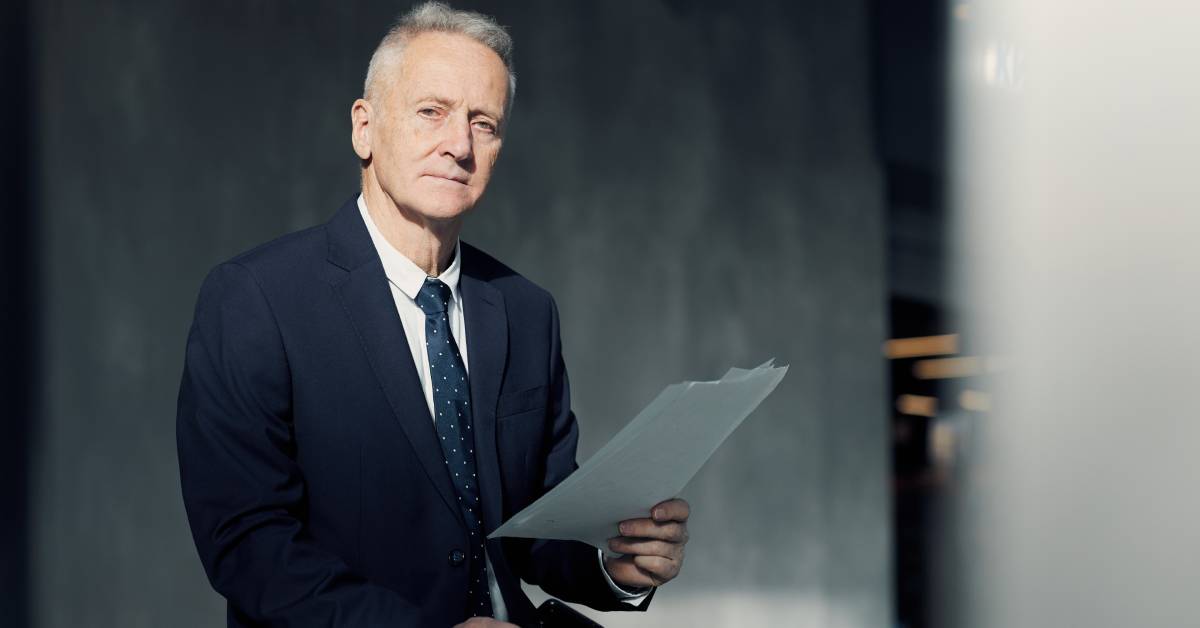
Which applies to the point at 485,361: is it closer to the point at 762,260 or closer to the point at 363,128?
the point at 363,128

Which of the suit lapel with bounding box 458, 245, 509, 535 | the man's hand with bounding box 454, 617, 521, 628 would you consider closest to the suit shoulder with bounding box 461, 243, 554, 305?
the suit lapel with bounding box 458, 245, 509, 535

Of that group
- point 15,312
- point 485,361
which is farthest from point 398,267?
point 15,312

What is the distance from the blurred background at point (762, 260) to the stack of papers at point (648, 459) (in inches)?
9.6

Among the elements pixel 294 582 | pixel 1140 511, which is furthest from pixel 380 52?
pixel 1140 511

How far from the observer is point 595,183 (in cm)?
388

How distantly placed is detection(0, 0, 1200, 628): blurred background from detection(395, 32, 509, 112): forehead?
56 cm

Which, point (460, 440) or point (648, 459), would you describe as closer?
point (648, 459)

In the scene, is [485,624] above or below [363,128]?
below

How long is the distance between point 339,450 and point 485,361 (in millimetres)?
233

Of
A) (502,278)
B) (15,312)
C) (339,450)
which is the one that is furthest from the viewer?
(15,312)

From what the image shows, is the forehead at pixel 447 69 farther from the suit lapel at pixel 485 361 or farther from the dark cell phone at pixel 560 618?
the dark cell phone at pixel 560 618

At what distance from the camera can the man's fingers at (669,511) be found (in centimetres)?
141

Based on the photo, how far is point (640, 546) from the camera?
4.67 ft

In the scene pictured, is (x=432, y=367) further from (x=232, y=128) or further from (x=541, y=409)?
(x=232, y=128)
